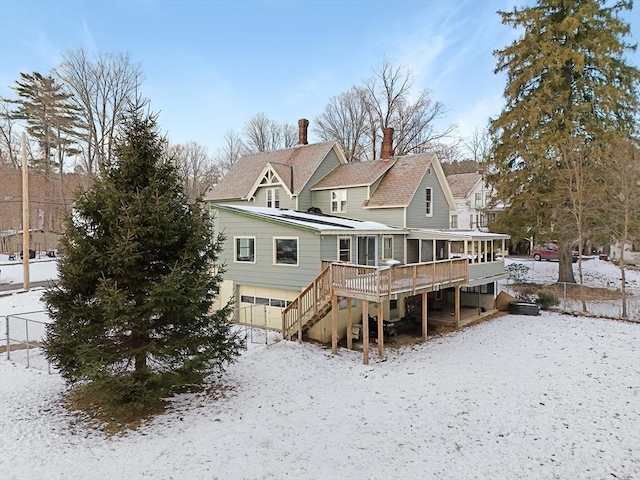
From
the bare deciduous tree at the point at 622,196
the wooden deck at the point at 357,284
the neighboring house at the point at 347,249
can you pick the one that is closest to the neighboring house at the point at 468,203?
the neighboring house at the point at 347,249

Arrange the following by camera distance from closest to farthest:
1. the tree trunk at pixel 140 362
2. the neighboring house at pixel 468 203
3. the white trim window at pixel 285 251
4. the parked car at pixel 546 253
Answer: the tree trunk at pixel 140 362
the white trim window at pixel 285 251
the parked car at pixel 546 253
the neighboring house at pixel 468 203

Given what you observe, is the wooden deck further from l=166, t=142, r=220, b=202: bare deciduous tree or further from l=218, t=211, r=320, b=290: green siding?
l=166, t=142, r=220, b=202: bare deciduous tree

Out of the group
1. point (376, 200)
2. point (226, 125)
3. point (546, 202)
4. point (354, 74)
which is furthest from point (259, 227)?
point (226, 125)

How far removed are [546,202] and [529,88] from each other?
7194 millimetres

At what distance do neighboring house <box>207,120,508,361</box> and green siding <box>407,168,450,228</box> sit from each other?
5cm

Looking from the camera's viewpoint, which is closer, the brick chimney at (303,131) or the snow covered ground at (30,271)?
the snow covered ground at (30,271)

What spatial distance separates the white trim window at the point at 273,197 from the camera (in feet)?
73.2

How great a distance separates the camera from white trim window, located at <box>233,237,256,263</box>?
16.1 m

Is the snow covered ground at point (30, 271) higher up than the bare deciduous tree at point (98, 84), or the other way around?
the bare deciduous tree at point (98, 84)

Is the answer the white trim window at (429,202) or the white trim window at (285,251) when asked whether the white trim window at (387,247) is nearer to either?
the white trim window at (429,202)

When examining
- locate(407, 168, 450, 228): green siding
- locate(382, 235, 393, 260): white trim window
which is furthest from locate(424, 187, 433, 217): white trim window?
locate(382, 235, 393, 260): white trim window

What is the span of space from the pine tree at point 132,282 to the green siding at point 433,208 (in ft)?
43.4

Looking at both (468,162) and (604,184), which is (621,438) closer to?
(604,184)

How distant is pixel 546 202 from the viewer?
70.8 ft
